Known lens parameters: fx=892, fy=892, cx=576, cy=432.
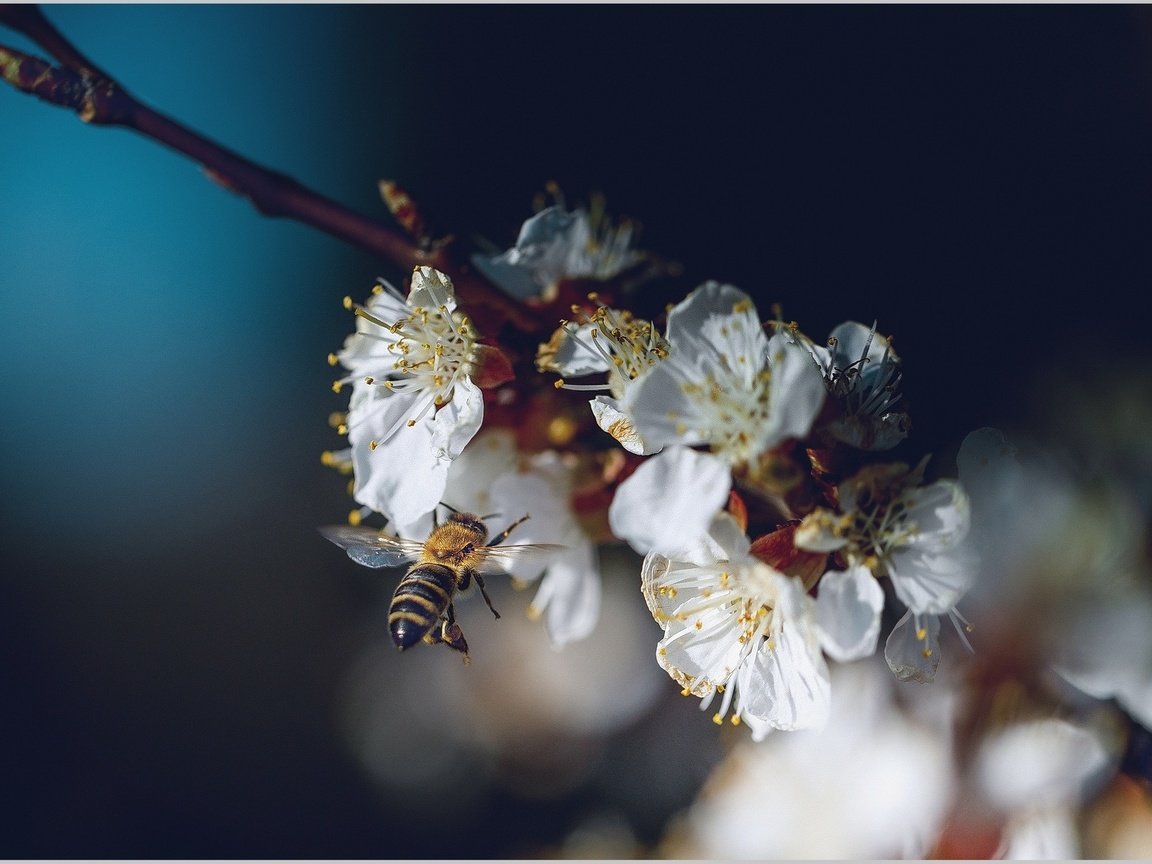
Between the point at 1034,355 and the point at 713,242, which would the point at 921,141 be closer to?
the point at 713,242

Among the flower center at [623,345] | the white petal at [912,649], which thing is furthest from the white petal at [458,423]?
the white petal at [912,649]

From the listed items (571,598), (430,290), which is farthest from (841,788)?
(430,290)

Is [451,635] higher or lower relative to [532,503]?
lower

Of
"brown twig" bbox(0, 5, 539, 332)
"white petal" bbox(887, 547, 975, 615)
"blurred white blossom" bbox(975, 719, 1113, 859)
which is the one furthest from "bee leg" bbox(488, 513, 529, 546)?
"blurred white blossom" bbox(975, 719, 1113, 859)

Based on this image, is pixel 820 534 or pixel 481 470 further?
pixel 481 470

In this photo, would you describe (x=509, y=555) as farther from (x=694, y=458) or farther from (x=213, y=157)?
(x=213, y=157)

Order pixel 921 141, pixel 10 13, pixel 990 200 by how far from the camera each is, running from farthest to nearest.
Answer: pixel 921 141
pixel 990 200
pixel 10 13

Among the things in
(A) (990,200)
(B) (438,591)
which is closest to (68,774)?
(B) (438,591)
